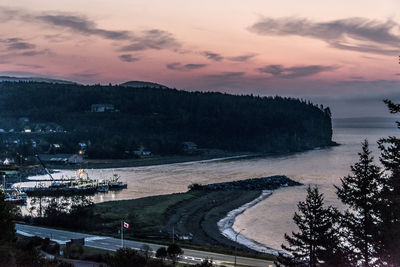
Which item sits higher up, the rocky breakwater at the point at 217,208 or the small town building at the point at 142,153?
the small town building at the point at 142,153

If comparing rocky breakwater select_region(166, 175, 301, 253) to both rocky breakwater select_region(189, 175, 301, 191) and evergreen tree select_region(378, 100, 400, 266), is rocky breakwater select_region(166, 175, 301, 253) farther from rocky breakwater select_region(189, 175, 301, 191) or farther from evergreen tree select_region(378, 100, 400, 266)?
evergreen tree select_region(378, 100, 400, 266)

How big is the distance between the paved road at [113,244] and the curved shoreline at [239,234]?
18.6ft

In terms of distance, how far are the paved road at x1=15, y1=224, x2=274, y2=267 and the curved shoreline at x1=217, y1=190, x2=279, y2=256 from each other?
566 centimetres

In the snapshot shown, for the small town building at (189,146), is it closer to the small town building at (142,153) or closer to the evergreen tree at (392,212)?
the small town building at (142,153)

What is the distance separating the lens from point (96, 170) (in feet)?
356

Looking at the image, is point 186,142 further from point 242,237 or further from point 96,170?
point 242,237

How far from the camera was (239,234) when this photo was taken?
1657 inches

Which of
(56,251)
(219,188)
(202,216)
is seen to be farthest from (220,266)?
(219,188)

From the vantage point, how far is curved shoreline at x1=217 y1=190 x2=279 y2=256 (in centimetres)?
3713

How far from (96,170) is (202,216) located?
2458 inches

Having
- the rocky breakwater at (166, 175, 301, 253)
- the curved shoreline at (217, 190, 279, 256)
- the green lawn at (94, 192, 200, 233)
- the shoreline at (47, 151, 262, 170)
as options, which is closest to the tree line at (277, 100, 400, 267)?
the rocky breakwater at (166, 175, 301, 253)

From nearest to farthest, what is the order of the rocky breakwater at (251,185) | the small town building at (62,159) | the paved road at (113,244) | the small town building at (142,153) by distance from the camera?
the paved road at (113,244) → the rocky breakwater at (251,185) → the small town building at (62,159) → the small town building at (142,153)

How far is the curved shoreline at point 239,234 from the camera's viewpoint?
3713cm

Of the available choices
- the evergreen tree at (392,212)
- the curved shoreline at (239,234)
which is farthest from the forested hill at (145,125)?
the evergreen tree at (392,212)
